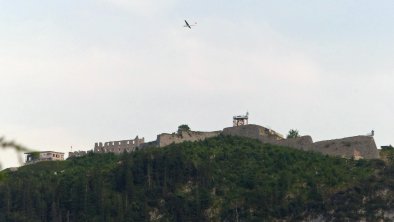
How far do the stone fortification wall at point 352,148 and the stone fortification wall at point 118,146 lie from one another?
25.8m

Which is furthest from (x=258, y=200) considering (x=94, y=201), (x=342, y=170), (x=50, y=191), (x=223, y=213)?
(x=50, y=191)

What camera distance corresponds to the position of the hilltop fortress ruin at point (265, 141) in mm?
93500

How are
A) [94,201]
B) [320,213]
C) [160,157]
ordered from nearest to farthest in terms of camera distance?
1. [320,213]
2. [94,201]
3. [160,157]

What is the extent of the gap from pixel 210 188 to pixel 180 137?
61.6ft

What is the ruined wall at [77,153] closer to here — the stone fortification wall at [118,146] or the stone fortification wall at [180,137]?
the stone fortification wall at [118,146]

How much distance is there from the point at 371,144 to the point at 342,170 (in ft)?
27.1

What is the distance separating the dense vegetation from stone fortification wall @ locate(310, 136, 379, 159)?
268 centimetres

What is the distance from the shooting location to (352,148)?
93688 millimetres

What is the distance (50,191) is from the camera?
295ft

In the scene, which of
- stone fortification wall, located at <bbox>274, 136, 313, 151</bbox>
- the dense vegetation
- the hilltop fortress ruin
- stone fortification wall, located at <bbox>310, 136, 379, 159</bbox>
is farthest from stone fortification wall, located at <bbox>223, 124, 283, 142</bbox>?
stone fortification wall, located at <bbox>310, 136, 379, 159</bbox>

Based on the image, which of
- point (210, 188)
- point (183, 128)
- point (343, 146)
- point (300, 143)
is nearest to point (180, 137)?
point (183, 128)

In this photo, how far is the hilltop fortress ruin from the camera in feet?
307

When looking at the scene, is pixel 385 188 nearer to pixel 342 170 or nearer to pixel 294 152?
pixel 342 170

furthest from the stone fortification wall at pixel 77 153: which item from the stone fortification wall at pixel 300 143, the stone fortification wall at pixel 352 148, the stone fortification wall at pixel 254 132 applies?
the stone fortification wall at pixel 352 148
